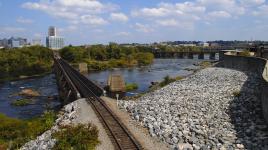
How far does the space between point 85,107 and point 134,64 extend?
106 metres

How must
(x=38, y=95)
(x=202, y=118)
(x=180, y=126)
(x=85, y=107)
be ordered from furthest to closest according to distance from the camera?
(x=38, y=95), (x=85, y=107), (x=202, y=118), (x=180, y=126)

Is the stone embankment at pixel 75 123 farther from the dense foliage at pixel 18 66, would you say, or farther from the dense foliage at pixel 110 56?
the dense foliage at pixel 110 56

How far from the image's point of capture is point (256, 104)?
23766mm

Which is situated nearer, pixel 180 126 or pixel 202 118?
pixel 180 126

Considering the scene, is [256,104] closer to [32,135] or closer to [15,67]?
[32,135]

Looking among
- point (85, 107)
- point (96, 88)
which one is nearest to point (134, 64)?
point (96, 88)

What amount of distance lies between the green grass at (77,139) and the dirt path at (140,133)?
91.9 inches

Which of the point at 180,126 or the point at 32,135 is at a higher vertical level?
the point at 180,126

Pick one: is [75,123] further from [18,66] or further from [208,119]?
[18,66]

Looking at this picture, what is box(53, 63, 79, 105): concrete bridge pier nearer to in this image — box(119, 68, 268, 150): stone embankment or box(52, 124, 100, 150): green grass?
box(119, 68, 268, 150): stone embankment

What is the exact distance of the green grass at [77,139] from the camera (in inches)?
691

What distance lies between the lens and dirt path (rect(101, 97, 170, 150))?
58.0 ft

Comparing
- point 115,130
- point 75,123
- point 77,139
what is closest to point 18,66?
point 75,123

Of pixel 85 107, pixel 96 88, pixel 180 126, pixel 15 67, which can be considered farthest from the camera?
pixel 15 67
